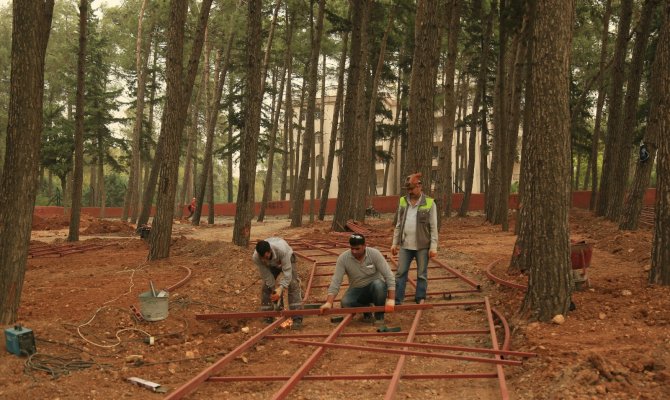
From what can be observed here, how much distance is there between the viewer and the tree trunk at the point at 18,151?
634 cm

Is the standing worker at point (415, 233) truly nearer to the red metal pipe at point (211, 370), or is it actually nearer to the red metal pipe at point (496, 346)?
the red metal pipe at point (496, 346)

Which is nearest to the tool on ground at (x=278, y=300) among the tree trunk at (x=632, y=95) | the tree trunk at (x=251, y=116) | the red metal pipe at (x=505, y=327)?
the red metal pipe at (x=505, y=327)

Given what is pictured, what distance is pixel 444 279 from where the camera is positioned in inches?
389

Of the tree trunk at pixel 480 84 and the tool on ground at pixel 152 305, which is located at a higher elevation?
the tree trunk at pixel 480 84

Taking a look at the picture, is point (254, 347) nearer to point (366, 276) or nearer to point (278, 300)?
point (278, 300)

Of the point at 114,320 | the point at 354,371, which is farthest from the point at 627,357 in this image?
the point at 114,320

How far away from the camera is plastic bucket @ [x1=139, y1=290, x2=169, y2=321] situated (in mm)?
7198

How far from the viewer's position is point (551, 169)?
250 inches

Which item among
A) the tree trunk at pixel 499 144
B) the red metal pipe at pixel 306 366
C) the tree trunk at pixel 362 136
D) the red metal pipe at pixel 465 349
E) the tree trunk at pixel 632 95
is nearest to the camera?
the red metal pipe at pixel 306 366

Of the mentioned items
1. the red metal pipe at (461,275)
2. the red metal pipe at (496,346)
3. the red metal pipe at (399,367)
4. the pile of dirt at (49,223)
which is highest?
the red metal pipe at (461,275)

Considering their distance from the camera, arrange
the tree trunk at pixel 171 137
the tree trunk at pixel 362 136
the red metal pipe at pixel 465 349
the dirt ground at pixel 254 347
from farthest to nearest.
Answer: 1. the tree trunk at pixel 362 136
2. the tree trunk at pixel 171 137
3. the red metal pipe at pixel 465 349
4. the dirt ground at pixel 254 347

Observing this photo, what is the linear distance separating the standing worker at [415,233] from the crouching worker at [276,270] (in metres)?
1.32

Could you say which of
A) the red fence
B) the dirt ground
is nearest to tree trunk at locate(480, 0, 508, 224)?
the red fence

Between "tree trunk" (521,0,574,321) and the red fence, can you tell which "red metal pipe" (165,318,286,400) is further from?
the red fence
